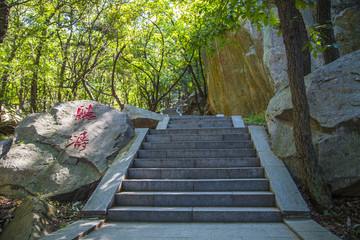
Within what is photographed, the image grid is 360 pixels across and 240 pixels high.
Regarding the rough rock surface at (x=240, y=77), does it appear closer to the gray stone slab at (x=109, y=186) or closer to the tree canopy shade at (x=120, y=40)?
the tree canopy shade at (x=120, y=40)

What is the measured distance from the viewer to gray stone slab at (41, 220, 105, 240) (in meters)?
3.35

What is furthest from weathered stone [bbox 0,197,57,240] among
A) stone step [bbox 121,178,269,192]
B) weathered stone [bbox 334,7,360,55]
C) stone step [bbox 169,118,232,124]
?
weathered stone [bbox 334,7,360,55]

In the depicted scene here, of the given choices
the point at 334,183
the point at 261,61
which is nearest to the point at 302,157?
the point at 334,183

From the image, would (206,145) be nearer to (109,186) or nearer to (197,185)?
(197,185)

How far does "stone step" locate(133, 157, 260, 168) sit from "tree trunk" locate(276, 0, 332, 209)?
4.32 feet

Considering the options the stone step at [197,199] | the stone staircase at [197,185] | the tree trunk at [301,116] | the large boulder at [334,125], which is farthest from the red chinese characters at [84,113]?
the tree trunk at [301,116]

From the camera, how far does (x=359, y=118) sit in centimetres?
417

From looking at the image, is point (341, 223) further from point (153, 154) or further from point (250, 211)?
point (153, 154)

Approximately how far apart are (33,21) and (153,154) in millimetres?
7681

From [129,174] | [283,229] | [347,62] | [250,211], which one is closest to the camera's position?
[283,229]

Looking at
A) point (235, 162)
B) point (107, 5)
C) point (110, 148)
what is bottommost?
point (235, 162)

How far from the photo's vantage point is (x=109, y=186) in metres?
4.82

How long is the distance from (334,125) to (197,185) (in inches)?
105

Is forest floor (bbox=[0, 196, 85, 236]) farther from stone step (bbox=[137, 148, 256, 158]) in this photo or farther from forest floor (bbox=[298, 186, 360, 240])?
forest floor (bbox=[298, 186, 360, 240])
